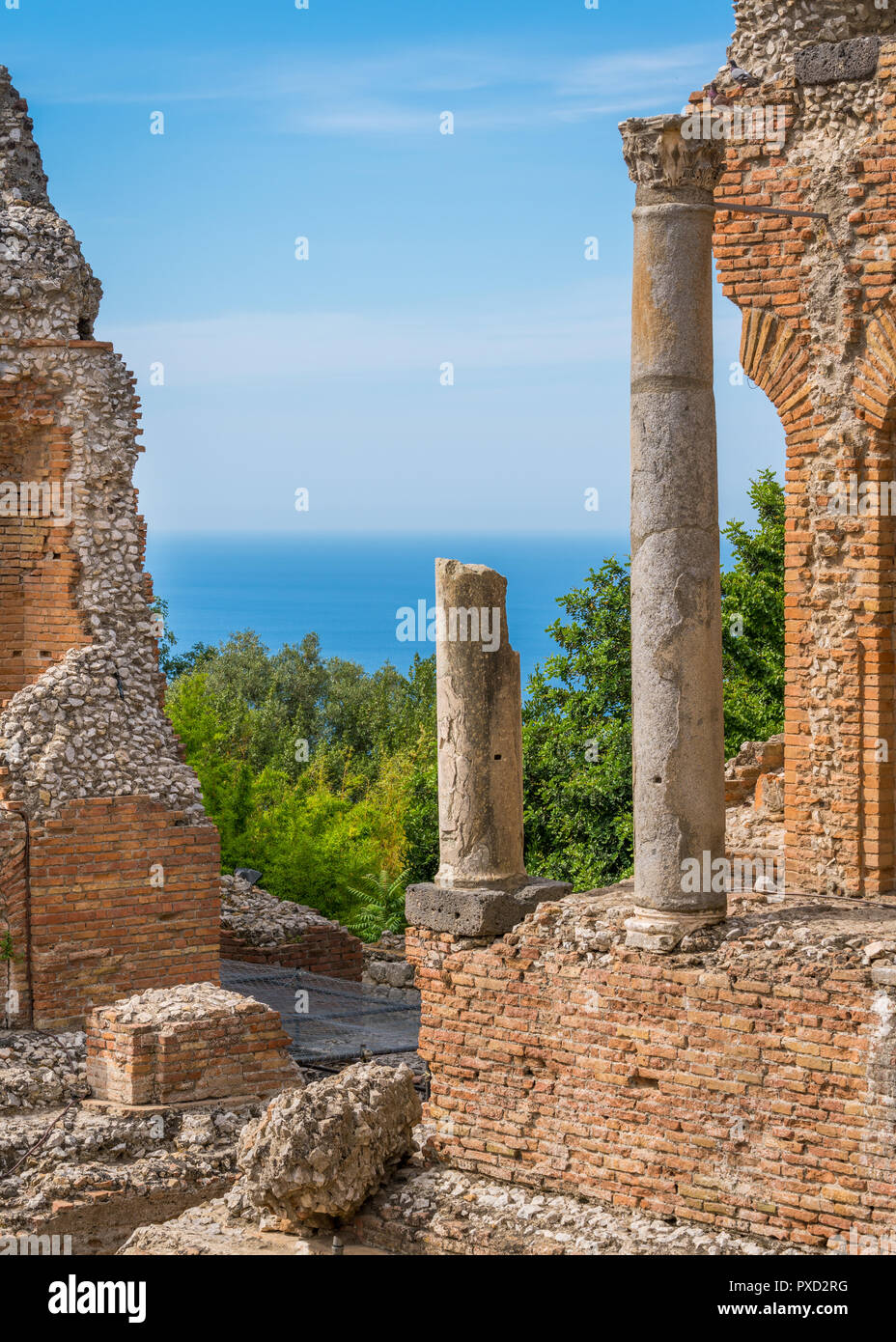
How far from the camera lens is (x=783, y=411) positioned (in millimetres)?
13242

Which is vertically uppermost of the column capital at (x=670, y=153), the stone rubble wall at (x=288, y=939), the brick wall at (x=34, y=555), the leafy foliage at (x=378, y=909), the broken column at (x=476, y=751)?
the column capital at (x=670, y=153)

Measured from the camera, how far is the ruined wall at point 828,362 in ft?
41.7

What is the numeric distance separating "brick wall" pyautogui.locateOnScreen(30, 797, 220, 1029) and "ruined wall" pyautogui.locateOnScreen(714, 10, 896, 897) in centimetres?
607

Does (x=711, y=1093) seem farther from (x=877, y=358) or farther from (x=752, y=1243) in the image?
(x=877, y=358)

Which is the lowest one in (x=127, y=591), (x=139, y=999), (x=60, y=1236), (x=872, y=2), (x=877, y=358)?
(x=60, y=1236)

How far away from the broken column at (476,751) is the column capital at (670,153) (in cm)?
290

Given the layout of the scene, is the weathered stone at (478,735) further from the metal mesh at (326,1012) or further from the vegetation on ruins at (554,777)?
the vegetation on ruins at (554,777)

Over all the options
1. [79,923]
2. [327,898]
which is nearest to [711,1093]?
[79,923]

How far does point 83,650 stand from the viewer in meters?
16.8

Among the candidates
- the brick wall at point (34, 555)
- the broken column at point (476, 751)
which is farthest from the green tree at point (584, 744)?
the broken column at point (476, 751)

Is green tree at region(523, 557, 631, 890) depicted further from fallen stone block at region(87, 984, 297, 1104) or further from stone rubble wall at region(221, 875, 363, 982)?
fallen stone block at region(87, 984, 297, 1104)

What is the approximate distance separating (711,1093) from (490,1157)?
194cm

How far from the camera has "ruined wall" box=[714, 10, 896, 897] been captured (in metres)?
12.7

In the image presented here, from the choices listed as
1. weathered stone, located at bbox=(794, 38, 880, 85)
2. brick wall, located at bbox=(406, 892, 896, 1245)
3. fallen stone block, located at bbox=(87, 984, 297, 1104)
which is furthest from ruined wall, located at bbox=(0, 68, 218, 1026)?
weathered stone, located at bbox=(794, 38, 880, 85)
